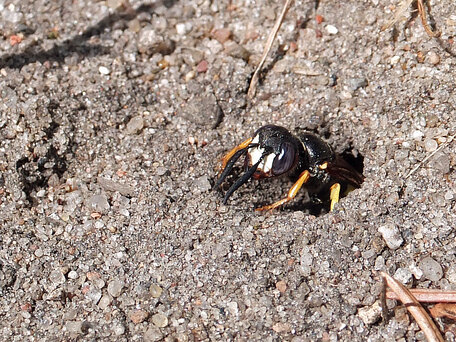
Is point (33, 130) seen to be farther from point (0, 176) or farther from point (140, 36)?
point (140, 36)

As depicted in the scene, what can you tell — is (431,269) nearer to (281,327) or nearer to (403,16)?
(281,327)

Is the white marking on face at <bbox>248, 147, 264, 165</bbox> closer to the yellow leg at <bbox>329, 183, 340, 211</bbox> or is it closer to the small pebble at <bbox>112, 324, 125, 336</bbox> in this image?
the yellow leg at <bbox>329, 183, 340, 211</bbox>

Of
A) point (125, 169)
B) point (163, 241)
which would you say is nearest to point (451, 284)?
point (163, 241)

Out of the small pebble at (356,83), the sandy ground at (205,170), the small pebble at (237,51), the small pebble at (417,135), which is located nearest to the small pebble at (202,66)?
the sandy ground at (205,170)

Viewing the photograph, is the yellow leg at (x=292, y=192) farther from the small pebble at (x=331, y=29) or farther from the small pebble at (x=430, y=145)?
the small pebble at (x=331, y=29)

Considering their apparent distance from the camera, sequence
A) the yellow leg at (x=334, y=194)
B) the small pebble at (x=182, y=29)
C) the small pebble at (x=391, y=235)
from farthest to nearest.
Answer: the small pebble at (x=182, y=29), the yellow leg at (x=334, y=194), the small pebble at (x=391, y=235)

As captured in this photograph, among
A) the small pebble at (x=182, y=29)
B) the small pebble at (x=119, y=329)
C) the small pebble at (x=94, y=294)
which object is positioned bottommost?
the small pebble at (x=119, y=329)

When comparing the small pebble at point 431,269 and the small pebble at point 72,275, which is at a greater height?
the small pebble at point 72,275

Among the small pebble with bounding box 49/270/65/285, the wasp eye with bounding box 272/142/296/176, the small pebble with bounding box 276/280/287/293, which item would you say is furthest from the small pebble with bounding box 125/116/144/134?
the small pebble with bounding box 276/280/287/293
